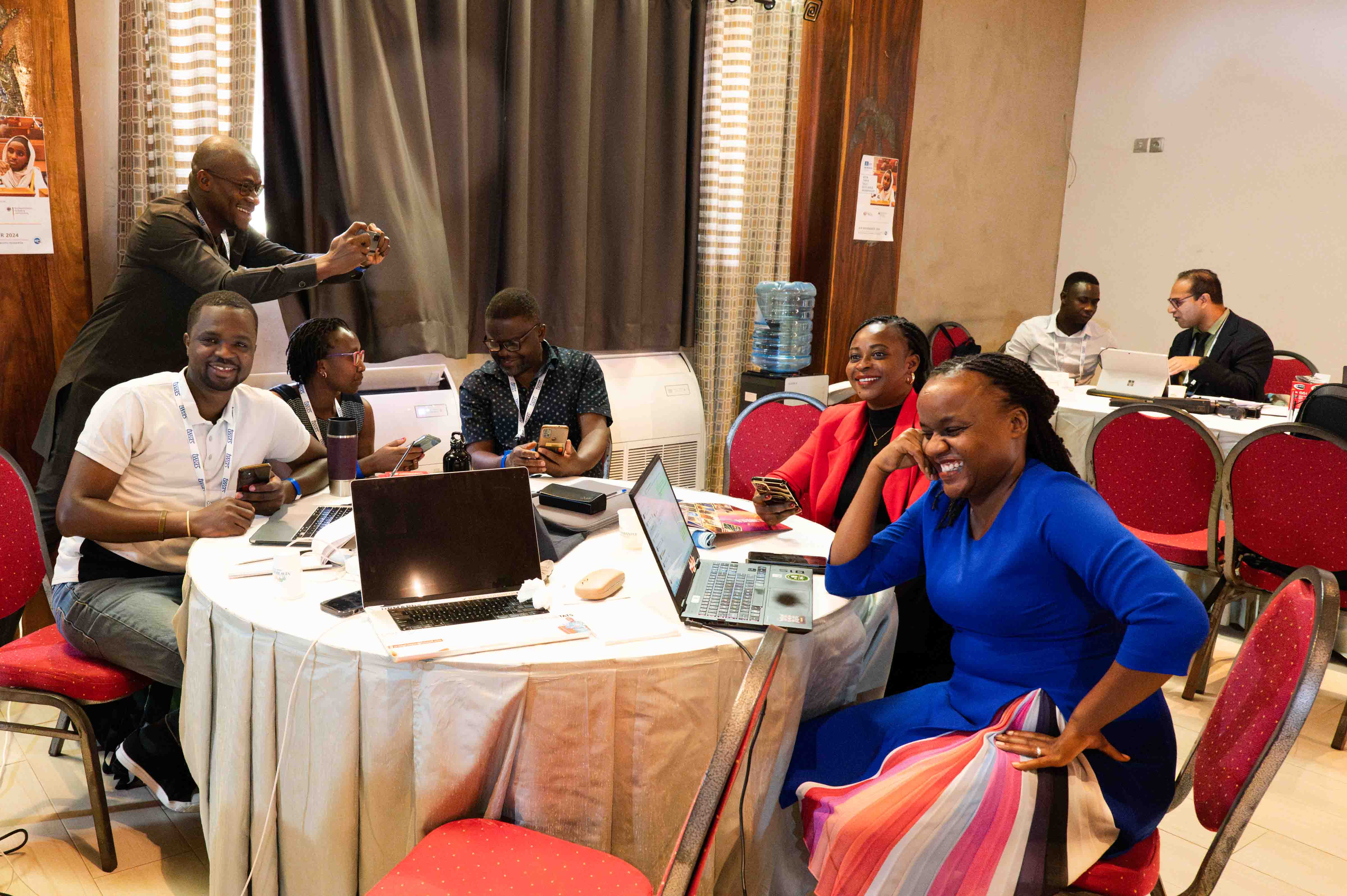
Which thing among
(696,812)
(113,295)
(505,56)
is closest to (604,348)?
(505,56)

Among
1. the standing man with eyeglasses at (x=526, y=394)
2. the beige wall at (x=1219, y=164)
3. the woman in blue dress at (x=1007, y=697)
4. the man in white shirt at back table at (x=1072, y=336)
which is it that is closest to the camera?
the woman in blue dress at (x=1007, y=697)

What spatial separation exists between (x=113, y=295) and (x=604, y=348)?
232cm

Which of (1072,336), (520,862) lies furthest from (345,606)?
(1072,336)

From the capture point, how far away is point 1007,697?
5.41ft

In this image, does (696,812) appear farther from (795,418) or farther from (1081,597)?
(795,418)

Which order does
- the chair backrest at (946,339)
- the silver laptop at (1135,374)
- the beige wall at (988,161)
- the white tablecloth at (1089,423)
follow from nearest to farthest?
the white tablecloth at (1089,423)
the silver laptop at (1135,374)
the beige wall at (988,161)
the chair backrest at (946,339)

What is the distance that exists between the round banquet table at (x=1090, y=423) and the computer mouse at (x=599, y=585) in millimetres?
2418

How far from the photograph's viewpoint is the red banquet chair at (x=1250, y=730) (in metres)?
1.35

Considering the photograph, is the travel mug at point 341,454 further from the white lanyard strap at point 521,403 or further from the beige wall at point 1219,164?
the beige wall at point 1219,164

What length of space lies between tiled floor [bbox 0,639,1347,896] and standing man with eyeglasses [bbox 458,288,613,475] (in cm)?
132

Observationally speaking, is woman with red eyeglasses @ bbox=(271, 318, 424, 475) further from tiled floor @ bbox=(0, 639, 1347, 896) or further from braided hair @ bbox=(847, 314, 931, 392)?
braided hair @ bbox=(847, 314, 931, 392)

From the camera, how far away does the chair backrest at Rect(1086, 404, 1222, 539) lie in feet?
10.7

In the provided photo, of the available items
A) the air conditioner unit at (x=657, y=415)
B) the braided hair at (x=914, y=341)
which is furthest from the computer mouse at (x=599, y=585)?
the air conditioner unit at (x=657, y=415)

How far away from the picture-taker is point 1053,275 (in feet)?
24.7
